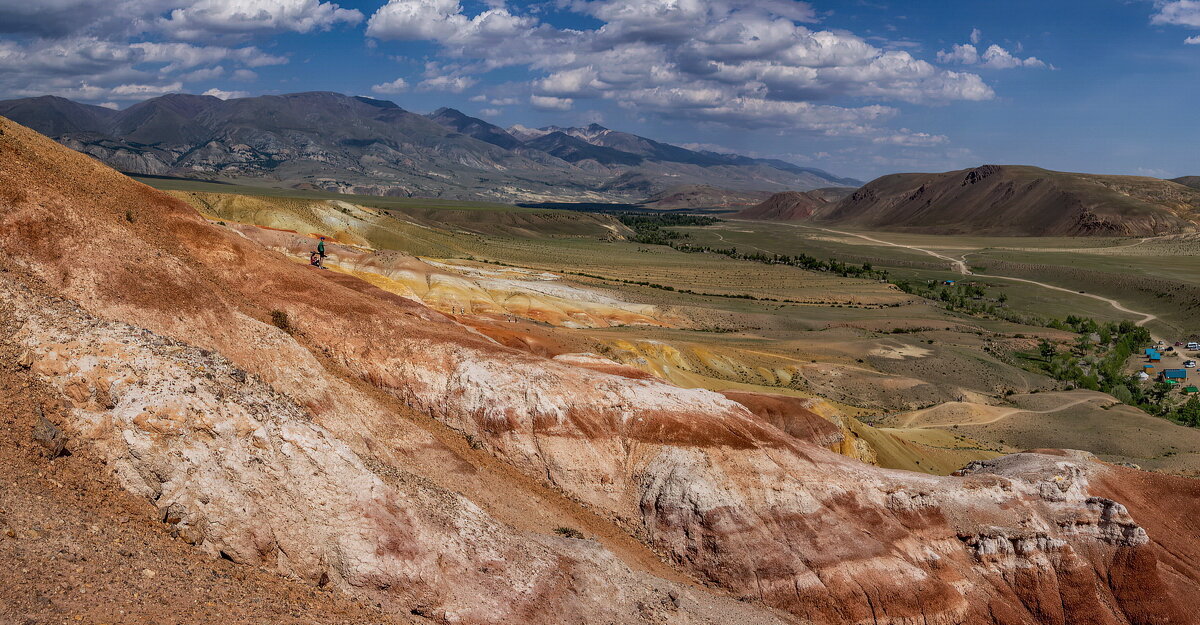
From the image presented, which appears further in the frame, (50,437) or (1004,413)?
(1004,413)

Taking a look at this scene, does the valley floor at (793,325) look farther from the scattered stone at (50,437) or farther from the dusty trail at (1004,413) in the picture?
the scattered stone at (50,437)

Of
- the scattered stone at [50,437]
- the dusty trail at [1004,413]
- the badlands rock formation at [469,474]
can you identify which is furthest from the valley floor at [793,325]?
the scattered stone at [50,437]

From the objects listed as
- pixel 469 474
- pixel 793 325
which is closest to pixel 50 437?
pixel 469 474

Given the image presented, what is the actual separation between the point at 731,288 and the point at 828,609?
338 feet

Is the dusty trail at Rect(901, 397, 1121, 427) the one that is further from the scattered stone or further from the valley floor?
the scattered stone

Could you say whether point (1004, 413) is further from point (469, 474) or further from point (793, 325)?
point (469, 474)

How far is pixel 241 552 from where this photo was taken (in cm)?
1460

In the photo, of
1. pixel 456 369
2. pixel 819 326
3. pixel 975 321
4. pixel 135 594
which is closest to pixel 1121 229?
pixel 975 321

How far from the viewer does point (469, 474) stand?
21656 millimetres

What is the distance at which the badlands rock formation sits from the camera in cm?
1552

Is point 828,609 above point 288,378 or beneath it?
beneath

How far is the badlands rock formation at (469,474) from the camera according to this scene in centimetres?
1552

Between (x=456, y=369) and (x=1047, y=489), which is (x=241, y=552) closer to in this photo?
(x=456, y=369)

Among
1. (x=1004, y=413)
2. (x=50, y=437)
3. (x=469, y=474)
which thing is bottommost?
(x=1004, y=413)
